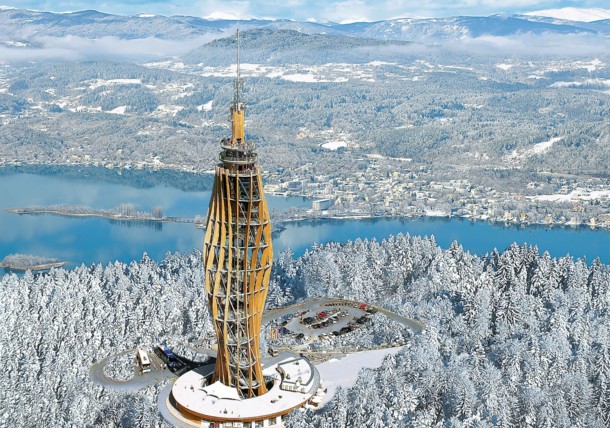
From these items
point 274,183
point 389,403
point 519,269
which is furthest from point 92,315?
point 274,183

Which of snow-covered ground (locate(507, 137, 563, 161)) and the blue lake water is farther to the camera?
snow-covered ground (locate(507, 137, 563, 161))

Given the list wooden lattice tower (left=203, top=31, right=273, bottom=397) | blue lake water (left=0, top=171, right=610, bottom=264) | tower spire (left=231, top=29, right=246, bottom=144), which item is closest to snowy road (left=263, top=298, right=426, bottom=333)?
wooden lattice tower (left=203, top=31, right=273, bottom=397)

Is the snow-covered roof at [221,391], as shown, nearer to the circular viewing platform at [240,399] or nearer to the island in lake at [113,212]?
the circular viewing platform at [240,399]

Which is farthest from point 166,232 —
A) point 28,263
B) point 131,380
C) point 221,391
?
point 221,391

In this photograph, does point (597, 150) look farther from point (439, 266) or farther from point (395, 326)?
point (395, 326)

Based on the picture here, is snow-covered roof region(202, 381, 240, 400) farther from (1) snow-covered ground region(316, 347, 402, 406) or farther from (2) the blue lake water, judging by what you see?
(2) the blue lake water

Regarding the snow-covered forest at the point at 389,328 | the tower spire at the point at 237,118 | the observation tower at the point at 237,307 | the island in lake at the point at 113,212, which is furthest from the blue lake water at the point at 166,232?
the tower spire at the point at 237,118
